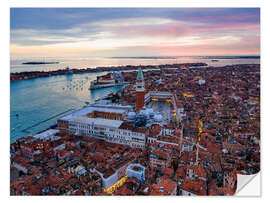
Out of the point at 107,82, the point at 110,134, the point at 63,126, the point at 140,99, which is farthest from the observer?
the point at 107,82

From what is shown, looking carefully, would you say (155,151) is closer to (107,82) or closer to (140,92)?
(140,92)

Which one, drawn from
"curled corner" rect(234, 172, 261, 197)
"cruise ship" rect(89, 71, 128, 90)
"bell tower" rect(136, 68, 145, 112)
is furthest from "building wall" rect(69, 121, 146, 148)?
"cruise ship" rect(89, 71, 128, 90)

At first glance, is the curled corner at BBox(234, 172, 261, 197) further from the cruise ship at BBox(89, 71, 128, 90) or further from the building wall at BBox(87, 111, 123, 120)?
the cruise ship at BBox(89, 71, 128, 90)

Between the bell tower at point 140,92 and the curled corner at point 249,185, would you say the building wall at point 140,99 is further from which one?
the curled corner at point 249,185

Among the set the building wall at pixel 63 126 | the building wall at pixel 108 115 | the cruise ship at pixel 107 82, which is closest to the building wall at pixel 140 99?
the building wall at pixel 108 115

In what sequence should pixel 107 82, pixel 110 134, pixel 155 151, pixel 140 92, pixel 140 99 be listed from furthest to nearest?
pixel 107 82 → pixel 140 99 → pixel 140 92 → pixel 110 134 → pixel 155 151
